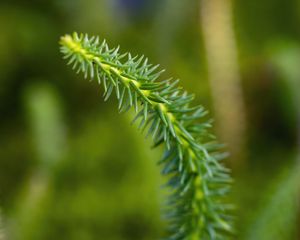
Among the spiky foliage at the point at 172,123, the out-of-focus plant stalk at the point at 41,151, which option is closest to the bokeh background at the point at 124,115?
the out-of-focus plant stalk at the point at 41,151

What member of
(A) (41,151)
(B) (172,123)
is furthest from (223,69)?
(B) (172,123)

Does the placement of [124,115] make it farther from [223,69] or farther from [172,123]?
[172,123]

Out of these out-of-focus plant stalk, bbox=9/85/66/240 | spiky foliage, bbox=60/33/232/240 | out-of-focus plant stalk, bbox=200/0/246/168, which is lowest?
spiky foliage, bbox=60/33/232/240

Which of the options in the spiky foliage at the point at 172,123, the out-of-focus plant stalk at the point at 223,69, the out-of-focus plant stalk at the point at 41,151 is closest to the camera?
the spiky foliage at the point at 172,123

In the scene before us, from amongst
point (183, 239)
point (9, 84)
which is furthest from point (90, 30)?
point (183, 239)

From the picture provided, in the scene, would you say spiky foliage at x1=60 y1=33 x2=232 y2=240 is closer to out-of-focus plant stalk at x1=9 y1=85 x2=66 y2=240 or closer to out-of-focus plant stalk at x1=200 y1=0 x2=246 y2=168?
out-of-focus plant stalk at x1=9 y1=85 x2=66 y2=240

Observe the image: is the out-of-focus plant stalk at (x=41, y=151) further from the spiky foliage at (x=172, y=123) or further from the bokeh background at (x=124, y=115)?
the spiky foliage at (x=172, y=123)

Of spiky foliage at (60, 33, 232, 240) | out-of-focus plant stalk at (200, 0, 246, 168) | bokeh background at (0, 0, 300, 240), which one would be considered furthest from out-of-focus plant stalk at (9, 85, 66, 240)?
spiky foliage at (60, 33, 232, 240)
